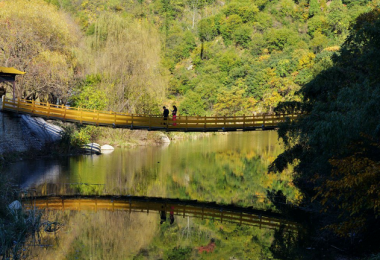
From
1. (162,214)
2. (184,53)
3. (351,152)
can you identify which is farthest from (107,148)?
(184,53)

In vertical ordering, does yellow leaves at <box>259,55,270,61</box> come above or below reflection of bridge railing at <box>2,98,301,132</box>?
above

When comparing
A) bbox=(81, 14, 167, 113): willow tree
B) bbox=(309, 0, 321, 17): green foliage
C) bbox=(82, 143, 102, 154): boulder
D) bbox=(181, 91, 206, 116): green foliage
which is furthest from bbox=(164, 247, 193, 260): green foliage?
bbox=(309, 0, 321, 17): green foliage

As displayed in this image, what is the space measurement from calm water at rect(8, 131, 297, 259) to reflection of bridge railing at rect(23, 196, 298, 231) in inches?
25.0

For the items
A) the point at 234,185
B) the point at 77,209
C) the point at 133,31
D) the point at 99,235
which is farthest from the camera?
the point at 133,31

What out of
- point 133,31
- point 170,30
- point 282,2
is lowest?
point 133,31

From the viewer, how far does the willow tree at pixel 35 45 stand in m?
25.5

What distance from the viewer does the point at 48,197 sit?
604 inches

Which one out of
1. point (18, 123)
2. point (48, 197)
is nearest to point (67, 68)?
point (18, 123)

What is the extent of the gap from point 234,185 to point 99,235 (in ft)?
28.9

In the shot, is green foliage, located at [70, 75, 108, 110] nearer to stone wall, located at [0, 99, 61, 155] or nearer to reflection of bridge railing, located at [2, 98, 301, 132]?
stone wall, located at [0, 99, 61, 155]

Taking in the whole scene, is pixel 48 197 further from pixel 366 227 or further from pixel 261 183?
pixel 366 227

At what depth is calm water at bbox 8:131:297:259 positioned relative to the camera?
35.7 ft

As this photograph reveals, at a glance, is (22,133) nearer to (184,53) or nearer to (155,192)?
(155,192)

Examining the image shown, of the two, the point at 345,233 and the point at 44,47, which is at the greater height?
the point at 44,47
